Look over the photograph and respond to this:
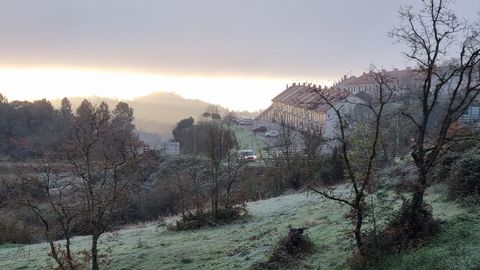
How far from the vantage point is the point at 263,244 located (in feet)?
66.7

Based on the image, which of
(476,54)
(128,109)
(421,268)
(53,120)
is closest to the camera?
(421,268)

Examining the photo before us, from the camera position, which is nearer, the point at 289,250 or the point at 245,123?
the point at 289,250

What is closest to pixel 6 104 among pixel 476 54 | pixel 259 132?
pixel 259 132

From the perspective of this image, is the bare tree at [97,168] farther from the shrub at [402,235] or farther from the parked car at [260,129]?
the parked car at [260,129]

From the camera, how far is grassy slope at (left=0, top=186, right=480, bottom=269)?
45.0ft

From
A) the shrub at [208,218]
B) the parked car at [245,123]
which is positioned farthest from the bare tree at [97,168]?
the parked car at [245,123]

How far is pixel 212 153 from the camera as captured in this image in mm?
31906

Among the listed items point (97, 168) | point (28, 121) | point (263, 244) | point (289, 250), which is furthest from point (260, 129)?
point (289, 250)

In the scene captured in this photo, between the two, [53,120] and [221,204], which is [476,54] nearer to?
[221,204]

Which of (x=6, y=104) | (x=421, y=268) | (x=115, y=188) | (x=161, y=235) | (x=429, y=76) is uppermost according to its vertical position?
(x=6, y=104)

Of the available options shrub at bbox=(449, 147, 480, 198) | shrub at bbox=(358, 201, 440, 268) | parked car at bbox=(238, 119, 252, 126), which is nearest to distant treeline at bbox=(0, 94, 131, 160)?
parked car at bbox=(238, 119, 252, 126)

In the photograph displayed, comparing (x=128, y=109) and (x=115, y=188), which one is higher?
(x=128, y=109)

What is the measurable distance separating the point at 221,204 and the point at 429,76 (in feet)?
62.0

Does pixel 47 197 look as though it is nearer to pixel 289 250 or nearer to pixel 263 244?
pixel 263 244
